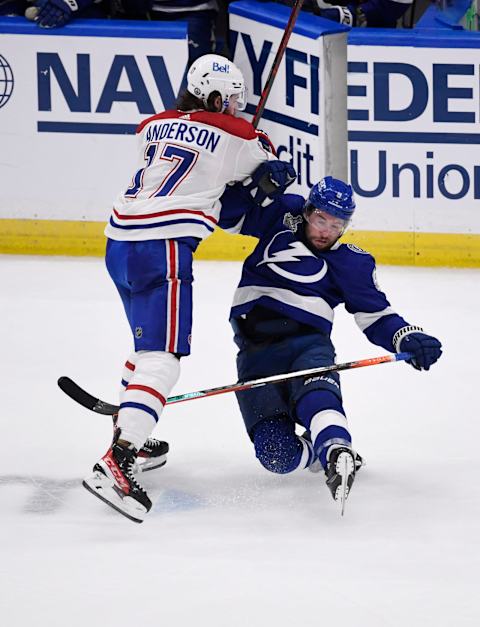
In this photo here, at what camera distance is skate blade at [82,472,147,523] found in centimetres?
368

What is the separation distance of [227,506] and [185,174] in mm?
839

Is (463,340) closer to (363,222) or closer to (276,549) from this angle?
(363,222)

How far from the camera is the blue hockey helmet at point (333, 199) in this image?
3.90 m

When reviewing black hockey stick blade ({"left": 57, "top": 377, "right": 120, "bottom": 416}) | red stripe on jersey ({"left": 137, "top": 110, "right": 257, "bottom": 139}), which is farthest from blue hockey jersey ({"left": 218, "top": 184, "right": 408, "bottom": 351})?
black hockey stick blade ({"left": 57, "top": 377, "right": 120, "bottom": 416})

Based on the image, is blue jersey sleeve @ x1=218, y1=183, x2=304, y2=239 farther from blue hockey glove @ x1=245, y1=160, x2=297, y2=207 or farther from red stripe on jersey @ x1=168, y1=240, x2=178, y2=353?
red stripe on jersey @ x1=168, y1=240, x2=178, y2=353

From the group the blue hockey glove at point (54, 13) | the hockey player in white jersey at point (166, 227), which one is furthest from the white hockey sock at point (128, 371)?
the blue hockey glove at point (54, 13)

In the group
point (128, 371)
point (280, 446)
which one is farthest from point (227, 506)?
point (128, 371)

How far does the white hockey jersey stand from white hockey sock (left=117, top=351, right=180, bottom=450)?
1.07 feet

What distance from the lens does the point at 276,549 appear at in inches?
140

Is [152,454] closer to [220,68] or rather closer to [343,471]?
[343,471]

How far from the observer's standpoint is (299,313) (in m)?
3.99

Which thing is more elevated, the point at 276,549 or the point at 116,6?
the point at 116,6

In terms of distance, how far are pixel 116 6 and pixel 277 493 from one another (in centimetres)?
328

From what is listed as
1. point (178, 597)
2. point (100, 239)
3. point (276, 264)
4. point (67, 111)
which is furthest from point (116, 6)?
point (178, 597)
